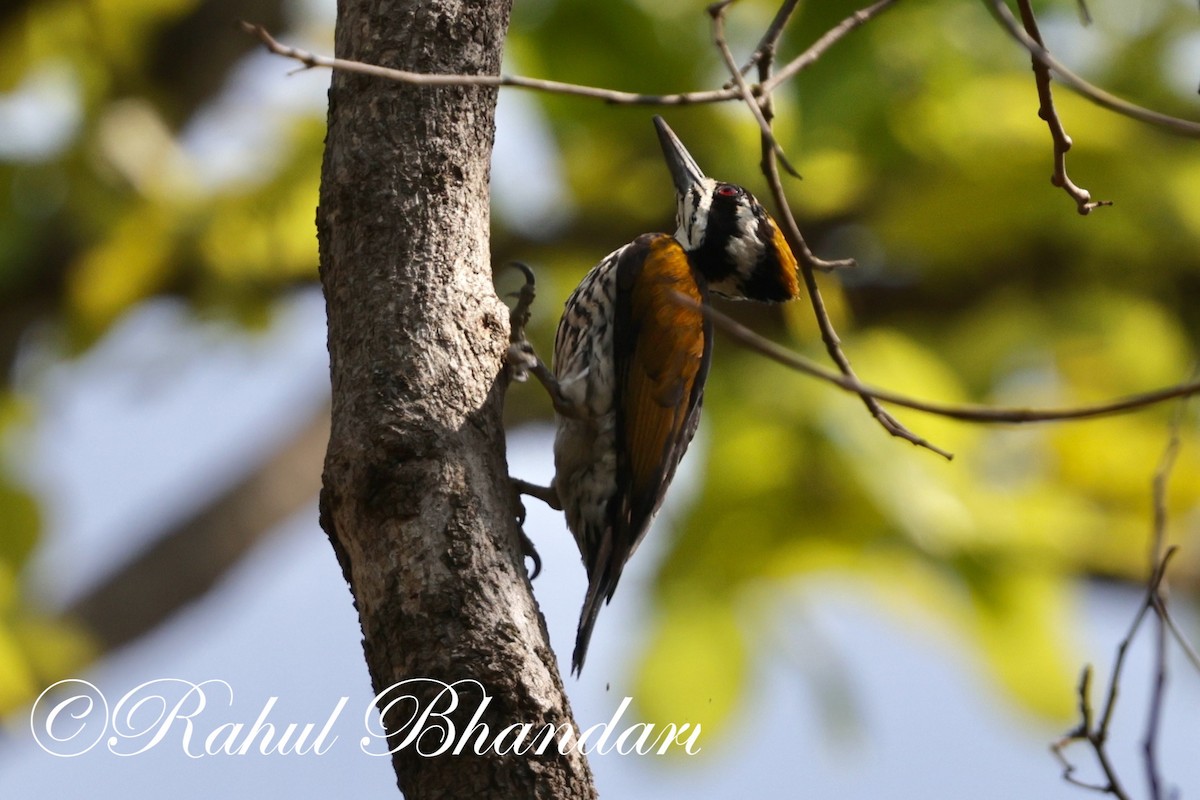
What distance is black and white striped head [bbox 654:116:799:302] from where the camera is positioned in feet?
15.5

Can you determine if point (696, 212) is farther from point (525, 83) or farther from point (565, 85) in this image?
point (525, 83)

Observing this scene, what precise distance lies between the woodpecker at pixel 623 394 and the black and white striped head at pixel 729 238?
2.1 inches


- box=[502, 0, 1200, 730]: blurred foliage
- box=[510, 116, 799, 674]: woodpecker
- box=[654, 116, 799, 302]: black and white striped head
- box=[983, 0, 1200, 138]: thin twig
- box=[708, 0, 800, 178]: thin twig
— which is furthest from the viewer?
box=[502, 0, 1200, 730]: blurred foliage

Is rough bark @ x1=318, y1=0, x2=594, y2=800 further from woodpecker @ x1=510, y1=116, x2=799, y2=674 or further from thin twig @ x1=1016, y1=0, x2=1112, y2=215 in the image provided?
Answer: thin twig @ x1=1016, y1=0, x2=1112, y2=215

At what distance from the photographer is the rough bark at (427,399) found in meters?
2.53

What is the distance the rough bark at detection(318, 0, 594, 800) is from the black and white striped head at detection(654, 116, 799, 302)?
70.7 inches

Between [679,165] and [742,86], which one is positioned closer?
[742,86]

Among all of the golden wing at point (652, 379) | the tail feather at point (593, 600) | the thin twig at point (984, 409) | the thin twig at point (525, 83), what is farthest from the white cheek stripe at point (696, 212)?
the thin twig at point (984, 409)

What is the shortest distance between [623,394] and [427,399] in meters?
1.56

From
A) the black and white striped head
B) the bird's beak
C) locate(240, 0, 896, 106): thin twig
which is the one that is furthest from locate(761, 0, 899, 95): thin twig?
the bird's beak

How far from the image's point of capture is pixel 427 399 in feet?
9.18

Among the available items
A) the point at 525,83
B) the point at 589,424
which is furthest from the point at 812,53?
the point at 589,424

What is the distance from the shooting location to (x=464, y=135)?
300cm

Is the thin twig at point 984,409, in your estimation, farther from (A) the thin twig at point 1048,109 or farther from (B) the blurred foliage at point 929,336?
(B) the blurred foliage at point 929,336
